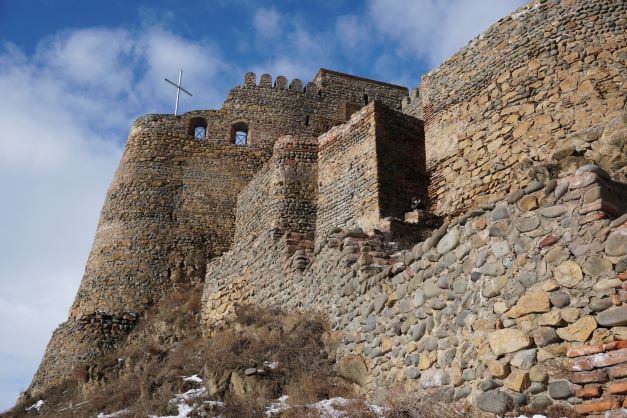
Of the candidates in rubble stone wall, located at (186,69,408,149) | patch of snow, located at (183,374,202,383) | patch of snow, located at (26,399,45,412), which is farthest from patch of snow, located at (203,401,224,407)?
rubble stone wall, located at (186,69,408,149)

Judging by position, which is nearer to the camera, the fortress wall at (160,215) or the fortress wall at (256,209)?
the fortress wall at (256,209)

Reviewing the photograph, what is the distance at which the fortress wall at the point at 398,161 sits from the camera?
15.3 metres

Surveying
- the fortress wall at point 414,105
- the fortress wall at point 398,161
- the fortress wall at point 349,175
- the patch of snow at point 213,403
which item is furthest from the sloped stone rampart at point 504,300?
the fortress wall at point 414,105

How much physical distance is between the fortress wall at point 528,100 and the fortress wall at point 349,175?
1.57 m

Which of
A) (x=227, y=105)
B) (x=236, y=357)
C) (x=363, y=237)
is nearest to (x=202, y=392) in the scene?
(x=236, y=357)

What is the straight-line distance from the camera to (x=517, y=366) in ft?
19.0

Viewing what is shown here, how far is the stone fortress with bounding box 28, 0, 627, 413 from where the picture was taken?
571 centimetres

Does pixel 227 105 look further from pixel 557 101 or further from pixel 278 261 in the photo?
pixel 557 101

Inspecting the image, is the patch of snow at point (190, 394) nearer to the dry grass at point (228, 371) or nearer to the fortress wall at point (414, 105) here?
the dry grass at point (228, 371)

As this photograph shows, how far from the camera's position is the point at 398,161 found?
15953 mm

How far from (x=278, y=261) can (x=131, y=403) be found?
5006mm

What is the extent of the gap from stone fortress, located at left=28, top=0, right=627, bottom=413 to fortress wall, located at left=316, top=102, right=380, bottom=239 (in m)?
0.05

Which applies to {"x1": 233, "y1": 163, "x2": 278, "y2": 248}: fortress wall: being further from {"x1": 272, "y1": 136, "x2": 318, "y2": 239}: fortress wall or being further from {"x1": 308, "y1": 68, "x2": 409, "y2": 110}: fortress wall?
Answer: {"x1": 308, "y1": 68, "x2": 409, "y2": 110}: fortress wall

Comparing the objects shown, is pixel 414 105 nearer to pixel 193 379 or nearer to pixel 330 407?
pixel 193 379
